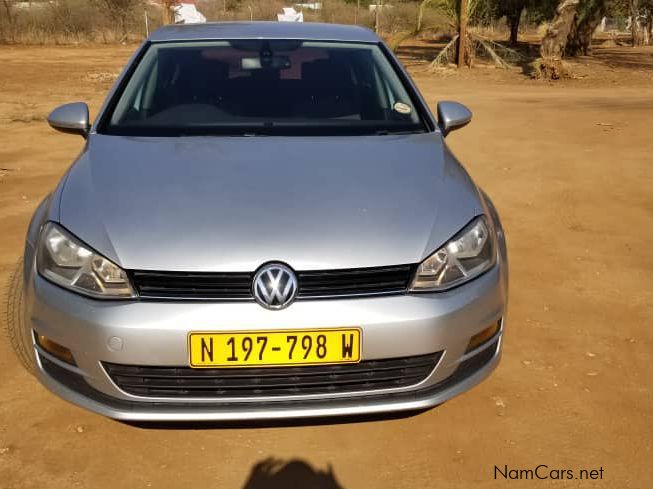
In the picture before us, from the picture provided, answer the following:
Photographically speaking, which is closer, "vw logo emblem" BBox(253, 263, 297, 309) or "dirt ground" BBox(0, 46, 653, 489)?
"vw logo emblem" BBox(253, 263, 297, 309)

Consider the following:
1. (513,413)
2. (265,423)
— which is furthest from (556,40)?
(265,423)

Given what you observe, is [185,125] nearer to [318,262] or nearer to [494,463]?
[318,262]

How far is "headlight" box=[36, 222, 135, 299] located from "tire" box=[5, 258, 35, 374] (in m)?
0.61

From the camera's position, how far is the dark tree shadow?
96.0 inches

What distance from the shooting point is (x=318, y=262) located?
227 cm

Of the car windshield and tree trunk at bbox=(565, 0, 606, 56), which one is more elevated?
the car windshield

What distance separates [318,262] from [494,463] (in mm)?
1033

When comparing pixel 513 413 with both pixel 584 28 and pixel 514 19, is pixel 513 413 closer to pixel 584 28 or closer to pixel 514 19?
pixel 584 28

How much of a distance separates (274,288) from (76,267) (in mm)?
711

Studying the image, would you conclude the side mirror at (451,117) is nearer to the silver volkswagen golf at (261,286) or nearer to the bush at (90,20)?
the silver volkswagen golf at (261,286)

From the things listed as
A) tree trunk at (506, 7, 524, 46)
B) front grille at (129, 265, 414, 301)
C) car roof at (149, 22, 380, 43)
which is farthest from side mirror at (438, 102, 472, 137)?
tree trunk at (506, 7, 524, 46)

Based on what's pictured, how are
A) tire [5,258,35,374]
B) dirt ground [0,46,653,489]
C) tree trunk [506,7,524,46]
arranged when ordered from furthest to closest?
tree trunk [506,7,524,46] < tire [5,258,35,374] < dirt ground [0,46,653,489]

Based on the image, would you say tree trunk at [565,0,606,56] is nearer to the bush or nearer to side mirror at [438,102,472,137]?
the bush

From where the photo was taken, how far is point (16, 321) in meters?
3.60
